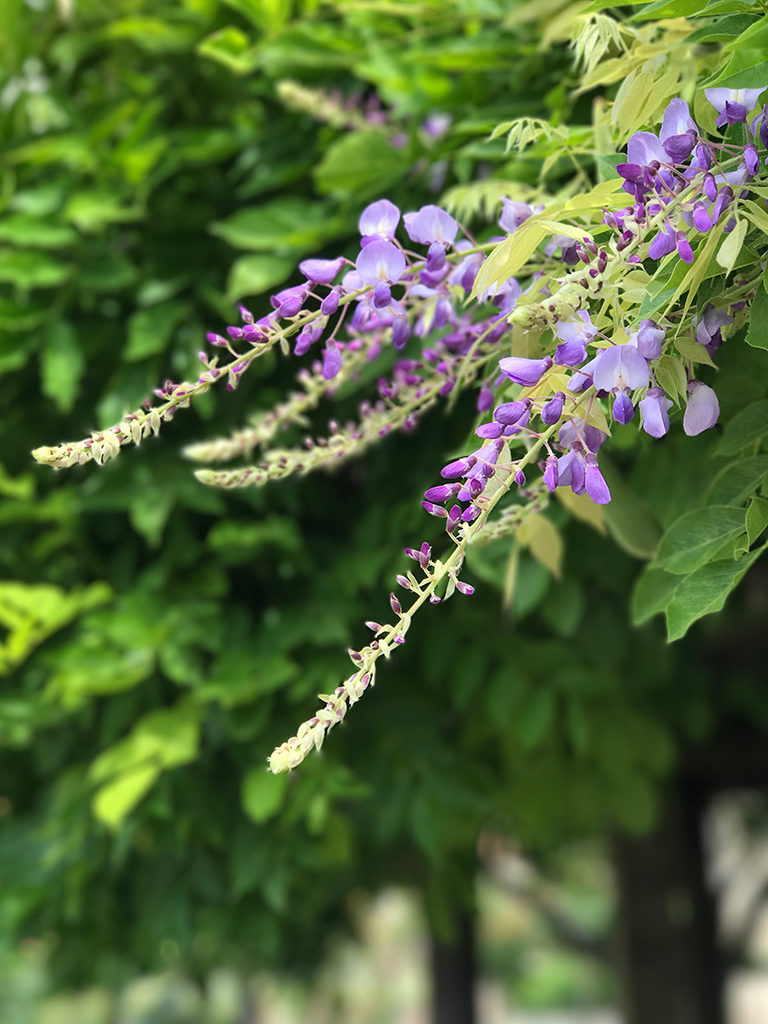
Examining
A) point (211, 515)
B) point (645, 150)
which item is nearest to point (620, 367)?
point (645, 150)

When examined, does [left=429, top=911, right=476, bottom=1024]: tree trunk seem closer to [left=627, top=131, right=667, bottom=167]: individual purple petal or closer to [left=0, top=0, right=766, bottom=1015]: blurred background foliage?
[left=0, top=0, right=766, bottom=1015]: blurred background foliage

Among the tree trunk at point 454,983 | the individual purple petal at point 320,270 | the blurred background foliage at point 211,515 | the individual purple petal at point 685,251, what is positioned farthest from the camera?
the tree trunk at point 454,983

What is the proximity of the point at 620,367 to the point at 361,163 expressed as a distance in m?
0.72

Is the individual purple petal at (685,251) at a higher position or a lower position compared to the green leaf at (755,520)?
higher

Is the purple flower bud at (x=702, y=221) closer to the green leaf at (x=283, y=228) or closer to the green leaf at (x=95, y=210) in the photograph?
the green leaf at (x=283, y=228)

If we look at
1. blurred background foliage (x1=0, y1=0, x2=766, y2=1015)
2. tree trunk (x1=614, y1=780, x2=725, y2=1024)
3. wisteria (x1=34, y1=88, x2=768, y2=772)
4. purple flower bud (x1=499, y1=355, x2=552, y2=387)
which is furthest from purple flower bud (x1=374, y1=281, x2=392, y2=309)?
tree trunk (x1=614, y1=780, x2=725, y2=1024)

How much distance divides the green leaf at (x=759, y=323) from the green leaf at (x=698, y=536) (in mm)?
135

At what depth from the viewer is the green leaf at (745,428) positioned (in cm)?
74

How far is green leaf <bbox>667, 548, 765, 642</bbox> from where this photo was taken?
2.17 feet

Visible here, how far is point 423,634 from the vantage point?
1.64 metres

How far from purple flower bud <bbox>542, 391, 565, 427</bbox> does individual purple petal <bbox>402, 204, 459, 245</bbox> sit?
18 centimetres

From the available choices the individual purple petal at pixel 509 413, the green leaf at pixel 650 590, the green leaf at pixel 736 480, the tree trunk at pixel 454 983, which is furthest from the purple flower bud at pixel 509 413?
the tree trunk at pixel 454 983

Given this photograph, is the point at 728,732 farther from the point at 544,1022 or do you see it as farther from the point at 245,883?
the point at 544,1022

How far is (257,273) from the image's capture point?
128cm
